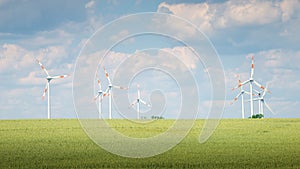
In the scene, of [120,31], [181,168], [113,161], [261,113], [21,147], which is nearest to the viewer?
[181,168]

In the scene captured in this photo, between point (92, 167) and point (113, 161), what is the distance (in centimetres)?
228

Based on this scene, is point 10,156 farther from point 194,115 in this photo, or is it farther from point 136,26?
point 194,115

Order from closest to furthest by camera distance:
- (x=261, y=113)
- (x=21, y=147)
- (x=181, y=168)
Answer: (x=181, y=168)
(x=21, y=147)
(x=261, y=113)

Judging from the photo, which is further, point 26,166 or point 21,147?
point 21,147

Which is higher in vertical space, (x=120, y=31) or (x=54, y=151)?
(x=120, y=31)

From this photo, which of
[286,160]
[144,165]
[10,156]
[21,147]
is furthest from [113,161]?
[21,147]

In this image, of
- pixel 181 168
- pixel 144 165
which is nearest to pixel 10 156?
pixel 144 165

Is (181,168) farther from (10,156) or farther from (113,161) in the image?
(10,156)

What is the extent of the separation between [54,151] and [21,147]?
417cm

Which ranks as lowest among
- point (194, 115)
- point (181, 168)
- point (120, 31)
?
point (181, 168)

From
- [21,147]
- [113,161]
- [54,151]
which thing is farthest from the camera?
[21,147]

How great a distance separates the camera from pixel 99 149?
33938mm

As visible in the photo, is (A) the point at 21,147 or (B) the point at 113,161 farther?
(A) the point at 21,147

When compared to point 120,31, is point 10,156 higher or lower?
lower
